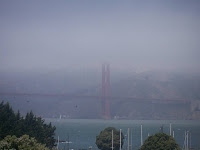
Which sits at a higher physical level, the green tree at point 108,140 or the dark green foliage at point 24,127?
the dark green foliage at point 24,127

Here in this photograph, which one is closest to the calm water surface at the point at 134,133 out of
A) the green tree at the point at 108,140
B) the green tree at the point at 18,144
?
the green tree at the point at 108,140

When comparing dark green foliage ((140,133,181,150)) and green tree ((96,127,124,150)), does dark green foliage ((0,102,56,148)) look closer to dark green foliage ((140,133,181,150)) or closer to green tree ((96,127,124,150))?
green tree ((96,127,124,150))

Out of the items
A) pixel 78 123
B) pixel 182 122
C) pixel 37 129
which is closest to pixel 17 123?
pixel 37 129

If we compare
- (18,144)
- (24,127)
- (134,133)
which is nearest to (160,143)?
(24,127)

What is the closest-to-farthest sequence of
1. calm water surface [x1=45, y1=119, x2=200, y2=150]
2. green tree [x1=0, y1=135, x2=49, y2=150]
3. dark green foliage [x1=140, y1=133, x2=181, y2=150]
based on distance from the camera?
1. green tree [x1=0, y1=135, x2=49, y2=150]
2. dark green foliage [x1=140, y1=133, x2=181, y2=150]
3. calm water surface [x1=45, y1=119, x2=200, y2=150]

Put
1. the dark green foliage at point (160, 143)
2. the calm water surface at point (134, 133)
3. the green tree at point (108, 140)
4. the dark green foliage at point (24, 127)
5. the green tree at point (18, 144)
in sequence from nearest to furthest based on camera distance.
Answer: the green tree at point (18, 144), the dark green foliage at point (24, 127), the dark green foliage at point (160, 143), the green tree at point (108, 140), the calm water surface at point (134, 133)

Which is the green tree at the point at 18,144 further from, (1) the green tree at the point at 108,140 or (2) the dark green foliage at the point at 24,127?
(1) the green tree at the point at 108,140

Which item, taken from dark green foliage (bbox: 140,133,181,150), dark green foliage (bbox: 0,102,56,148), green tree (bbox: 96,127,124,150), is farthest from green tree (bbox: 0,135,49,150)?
green tree (bbox: 96,127,124,150)

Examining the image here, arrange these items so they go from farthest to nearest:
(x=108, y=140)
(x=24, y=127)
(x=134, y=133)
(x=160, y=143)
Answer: (x=134, y=133) → (x=108, y=140) → (x=160, y=143) → (x=24, y=127)

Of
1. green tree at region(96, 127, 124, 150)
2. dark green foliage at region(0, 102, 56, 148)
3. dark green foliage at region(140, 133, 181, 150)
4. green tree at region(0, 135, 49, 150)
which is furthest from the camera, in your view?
green tree at region(96, 127, 124, 150)

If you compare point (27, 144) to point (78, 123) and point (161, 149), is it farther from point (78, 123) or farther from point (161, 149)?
point (78, 123)

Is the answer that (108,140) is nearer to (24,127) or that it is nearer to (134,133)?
(24,127)
